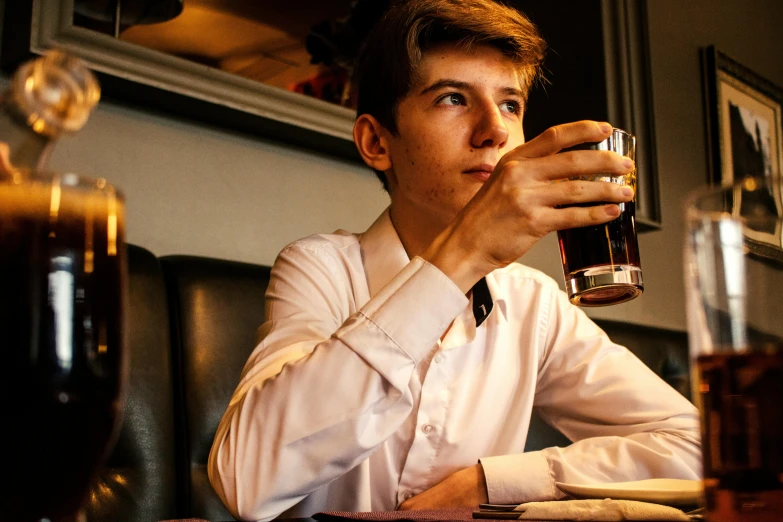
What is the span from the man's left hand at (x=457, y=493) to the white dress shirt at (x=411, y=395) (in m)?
0.02

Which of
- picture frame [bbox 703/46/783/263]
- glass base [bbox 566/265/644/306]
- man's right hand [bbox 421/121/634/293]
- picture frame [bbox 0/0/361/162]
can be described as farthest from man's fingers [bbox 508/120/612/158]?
picture frame [bbox 703/46/783/263]

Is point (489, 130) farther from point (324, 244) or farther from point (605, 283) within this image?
point (605, 283)

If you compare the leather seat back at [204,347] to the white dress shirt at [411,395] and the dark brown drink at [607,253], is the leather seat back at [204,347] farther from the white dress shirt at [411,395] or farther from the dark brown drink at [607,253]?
the dark brown drink at [607,253]

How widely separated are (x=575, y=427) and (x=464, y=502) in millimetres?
476

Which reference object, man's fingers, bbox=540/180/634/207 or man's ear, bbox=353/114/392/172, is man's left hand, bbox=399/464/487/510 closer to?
man's fingers, bbox=540/180/634/207

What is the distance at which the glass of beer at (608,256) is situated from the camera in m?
0.92

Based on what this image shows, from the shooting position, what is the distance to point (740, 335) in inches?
13.9

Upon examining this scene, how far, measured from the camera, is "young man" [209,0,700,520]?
0.98 meters

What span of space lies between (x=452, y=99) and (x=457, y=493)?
67 cm

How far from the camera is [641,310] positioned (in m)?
2.77

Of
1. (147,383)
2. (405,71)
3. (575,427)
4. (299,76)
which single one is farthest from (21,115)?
(299,76)

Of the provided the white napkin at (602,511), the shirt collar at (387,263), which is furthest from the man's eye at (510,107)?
the white napkin at (602,511)

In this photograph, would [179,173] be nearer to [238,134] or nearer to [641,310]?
[238,134]

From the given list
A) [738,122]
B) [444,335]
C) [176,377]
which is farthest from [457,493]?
[738,122]
